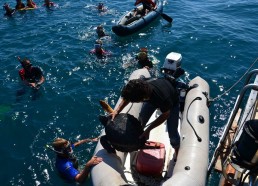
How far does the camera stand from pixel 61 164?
6.52 m

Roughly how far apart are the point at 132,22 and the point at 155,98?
9.51 meters

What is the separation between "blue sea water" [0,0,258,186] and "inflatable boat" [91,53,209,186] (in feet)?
3.97

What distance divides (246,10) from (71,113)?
12.5 m

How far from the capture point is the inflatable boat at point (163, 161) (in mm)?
5398

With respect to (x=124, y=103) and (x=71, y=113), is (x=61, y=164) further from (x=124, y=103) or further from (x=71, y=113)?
(x=71, y=113)

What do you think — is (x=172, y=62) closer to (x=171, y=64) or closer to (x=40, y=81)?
(x=171, y=64)

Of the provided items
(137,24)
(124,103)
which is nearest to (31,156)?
(124,103)

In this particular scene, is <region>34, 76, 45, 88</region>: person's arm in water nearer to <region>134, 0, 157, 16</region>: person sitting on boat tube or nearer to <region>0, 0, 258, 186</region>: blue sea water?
<region>0, 0, 258, 186</region>: blue sea water

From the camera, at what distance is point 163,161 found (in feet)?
19.6

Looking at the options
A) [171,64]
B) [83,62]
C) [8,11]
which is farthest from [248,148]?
[8,11]

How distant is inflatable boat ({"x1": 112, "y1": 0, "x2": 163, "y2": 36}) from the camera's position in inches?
520

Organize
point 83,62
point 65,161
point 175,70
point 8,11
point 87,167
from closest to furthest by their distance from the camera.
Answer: point 87,167, point 65,161, point 175,70, point 83,62, point 8,11

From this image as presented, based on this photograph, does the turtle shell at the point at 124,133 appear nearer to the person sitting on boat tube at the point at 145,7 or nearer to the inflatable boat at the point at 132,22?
the inflatable boat at the point at 132,22

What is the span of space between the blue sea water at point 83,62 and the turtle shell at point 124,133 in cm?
229
